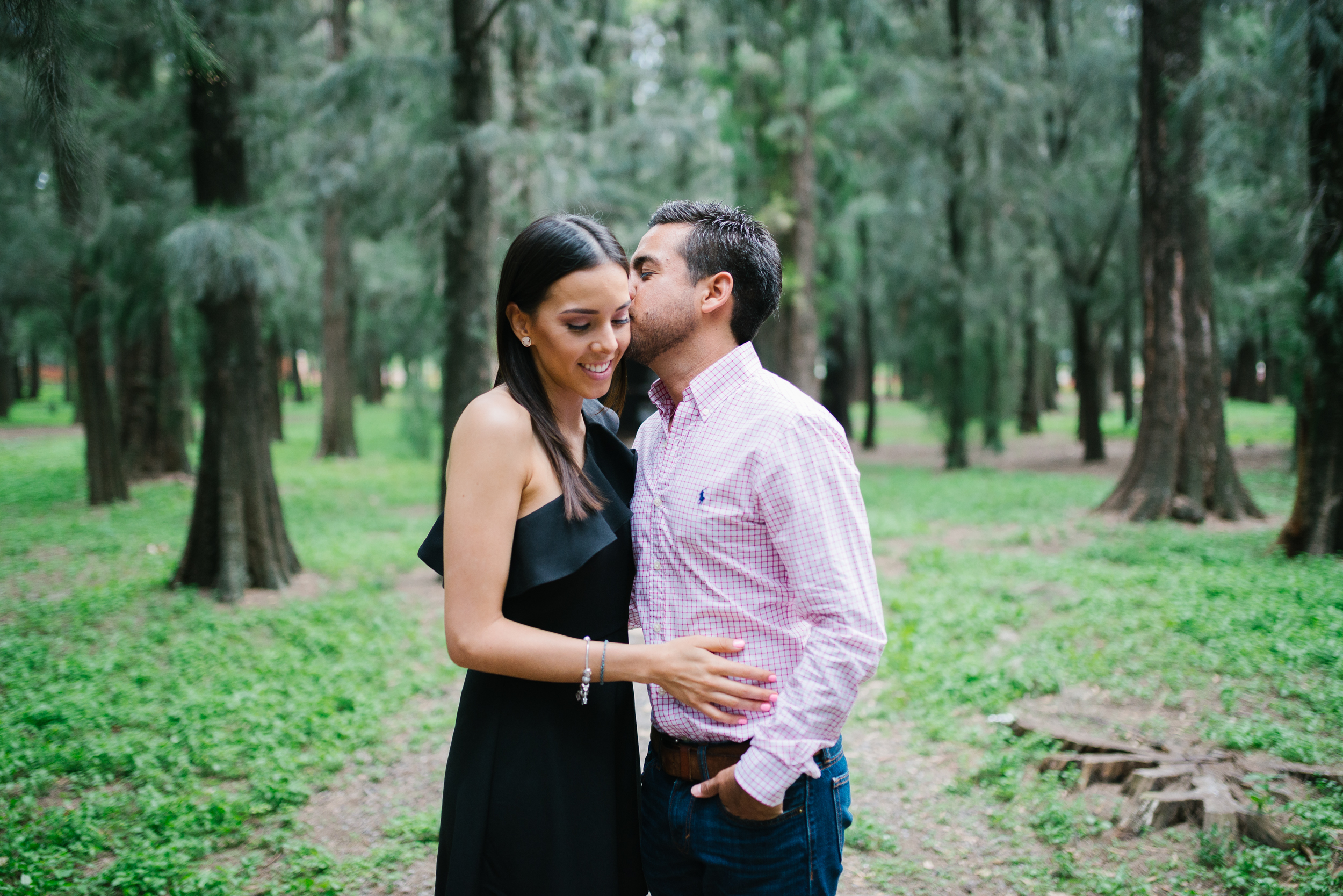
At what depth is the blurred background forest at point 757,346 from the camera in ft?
13.4

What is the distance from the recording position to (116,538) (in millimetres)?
10820

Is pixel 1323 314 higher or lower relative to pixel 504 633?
higher

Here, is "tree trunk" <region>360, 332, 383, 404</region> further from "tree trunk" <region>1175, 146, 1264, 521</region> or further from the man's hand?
the man's hand

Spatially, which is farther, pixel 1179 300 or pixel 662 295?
pixel 1179 300

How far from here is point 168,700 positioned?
18.3 feet

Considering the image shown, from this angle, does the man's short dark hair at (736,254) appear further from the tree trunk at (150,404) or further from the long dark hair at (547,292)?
the tree trunk at (150,404)

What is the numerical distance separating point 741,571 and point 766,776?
0.41 m

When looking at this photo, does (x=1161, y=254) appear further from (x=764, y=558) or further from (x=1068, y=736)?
(x=764, y=558)

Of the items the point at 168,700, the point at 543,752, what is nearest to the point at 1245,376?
the point at 168,700

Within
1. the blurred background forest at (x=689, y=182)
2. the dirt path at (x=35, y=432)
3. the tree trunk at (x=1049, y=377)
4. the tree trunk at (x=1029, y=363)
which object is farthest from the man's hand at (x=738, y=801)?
the tree trunk at (x=1049, y=377)

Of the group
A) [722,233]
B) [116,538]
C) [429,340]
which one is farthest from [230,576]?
[722,233]

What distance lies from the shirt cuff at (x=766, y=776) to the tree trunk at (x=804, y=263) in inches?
491

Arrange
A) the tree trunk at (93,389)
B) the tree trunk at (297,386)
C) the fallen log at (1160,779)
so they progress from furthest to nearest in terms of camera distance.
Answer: the tree trunk at (297,386)
the tree trunk at (93,389)
the fallen log at (1160,779)

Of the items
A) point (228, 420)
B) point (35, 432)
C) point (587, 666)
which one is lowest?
point (587, 666)
